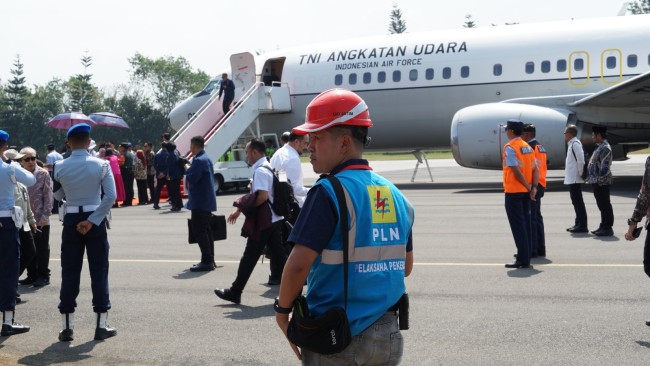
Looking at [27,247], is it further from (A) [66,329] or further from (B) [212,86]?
(B) [212,86]

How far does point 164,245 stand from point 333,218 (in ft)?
36.9

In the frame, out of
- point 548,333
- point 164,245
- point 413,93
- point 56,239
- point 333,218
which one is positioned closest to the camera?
point 333,218

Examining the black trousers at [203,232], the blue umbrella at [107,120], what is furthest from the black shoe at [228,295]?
the blue umbrella at [107,120]

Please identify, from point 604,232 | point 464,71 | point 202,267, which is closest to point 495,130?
point 464,71

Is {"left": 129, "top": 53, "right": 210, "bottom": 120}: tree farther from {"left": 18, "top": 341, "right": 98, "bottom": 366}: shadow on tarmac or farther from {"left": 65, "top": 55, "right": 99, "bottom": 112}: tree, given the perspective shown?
{"left": 18, "top": 341, "right": 98, "bottom": 366}: shadow on tarmac

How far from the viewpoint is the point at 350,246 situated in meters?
3.71

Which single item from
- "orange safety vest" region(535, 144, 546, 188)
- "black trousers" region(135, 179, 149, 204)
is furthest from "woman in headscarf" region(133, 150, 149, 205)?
"orange safety vest" region(535, 144, 546, 188)

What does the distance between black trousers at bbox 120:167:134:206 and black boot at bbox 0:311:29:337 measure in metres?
16.5

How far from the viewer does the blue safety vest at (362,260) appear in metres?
3.71

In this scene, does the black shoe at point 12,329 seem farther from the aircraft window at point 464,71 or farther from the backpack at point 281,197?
the aircraft window at point 464,71

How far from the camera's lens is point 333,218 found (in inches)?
144

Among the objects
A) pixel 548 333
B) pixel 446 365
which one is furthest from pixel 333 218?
pixel 548 333

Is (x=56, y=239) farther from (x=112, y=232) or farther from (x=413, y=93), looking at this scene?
(x=413, y=93)

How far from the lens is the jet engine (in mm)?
21969
